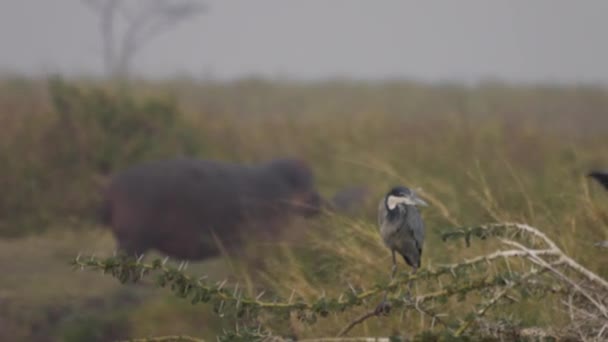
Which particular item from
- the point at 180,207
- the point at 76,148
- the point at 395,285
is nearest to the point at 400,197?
the point at 395,285

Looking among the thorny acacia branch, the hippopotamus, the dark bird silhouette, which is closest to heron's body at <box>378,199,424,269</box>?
the thorny acacia branch

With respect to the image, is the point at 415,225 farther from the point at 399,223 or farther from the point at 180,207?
the point at 180,207

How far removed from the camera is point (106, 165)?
1276 centimetres

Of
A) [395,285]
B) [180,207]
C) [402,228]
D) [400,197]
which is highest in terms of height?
[400,197]

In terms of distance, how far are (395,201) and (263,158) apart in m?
11.9

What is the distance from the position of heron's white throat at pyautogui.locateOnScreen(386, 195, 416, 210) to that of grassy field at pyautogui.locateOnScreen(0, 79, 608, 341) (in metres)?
0.19

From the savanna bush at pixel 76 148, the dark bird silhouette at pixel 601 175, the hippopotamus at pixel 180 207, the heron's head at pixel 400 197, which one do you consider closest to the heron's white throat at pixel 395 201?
the heron's head at pixel 400 197

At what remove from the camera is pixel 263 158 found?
619 inches

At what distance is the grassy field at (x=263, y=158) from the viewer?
5719 millimetres

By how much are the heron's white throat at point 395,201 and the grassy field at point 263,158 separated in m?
0.19

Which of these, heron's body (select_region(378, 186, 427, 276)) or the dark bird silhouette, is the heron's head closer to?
heron's body (select_region(378, 186, 427, 276))

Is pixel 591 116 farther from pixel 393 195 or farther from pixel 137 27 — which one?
pixel 393 195

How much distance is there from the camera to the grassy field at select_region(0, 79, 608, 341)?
5719 millimetres

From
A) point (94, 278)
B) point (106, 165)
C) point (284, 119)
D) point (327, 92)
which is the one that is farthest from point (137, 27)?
point (94, 278)
